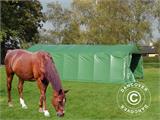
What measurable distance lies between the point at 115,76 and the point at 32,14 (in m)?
33.7

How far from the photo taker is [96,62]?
2512 cm

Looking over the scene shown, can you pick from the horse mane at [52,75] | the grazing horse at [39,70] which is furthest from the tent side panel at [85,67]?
the horse mane at [52,75]

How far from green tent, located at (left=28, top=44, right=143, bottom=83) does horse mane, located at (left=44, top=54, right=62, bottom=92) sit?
1531cm

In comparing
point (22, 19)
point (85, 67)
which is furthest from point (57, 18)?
point (85, 67)

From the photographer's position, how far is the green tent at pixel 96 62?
24.3m

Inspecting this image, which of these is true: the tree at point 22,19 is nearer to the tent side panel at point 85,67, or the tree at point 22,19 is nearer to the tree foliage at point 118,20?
the tree foliage at point 118,20

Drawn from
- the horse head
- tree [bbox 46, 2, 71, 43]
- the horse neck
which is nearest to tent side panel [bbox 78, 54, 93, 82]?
the horse neck

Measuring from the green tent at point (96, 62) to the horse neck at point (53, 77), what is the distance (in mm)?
15387

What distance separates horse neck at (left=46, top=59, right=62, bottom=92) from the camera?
846cm

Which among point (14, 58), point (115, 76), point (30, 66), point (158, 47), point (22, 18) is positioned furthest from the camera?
point (158, 47)

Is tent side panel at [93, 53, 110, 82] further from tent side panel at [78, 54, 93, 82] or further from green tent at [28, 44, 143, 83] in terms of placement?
tent side panel at [78, 54, 93, 82]

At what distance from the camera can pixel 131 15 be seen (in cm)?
5653

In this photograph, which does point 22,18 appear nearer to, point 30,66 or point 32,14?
point 32,14

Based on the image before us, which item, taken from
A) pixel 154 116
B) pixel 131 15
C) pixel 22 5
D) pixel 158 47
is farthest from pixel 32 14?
pixel 154 116
